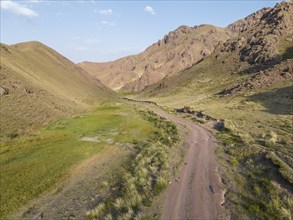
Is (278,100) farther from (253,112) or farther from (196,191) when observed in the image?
(196,191)

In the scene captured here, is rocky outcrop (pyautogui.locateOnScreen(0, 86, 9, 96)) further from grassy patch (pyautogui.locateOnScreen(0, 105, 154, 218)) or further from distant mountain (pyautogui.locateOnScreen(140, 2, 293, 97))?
distant mountain (pyautogui.locateOnScreen(140, 2, 293, 97))

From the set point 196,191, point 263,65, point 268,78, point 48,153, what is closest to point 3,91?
point 48,153

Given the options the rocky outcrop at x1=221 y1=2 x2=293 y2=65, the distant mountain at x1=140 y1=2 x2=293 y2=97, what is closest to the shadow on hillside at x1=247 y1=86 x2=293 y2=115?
the distant mountain at x1=140 y1=2 x2=293 y2=97

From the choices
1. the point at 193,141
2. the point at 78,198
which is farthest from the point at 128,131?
the point at 78,198

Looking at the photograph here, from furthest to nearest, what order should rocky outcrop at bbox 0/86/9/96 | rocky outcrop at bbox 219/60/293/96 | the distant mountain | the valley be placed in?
the distant mountain → rocky outcrop at bbox 219/60/293/96 → rocky outcrop at bbox 0/86/9/96 → the valley

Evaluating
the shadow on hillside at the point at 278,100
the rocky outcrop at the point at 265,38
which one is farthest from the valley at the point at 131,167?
the rocky outcrop at the point at 265,38

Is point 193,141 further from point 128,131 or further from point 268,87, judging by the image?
point 268,87
